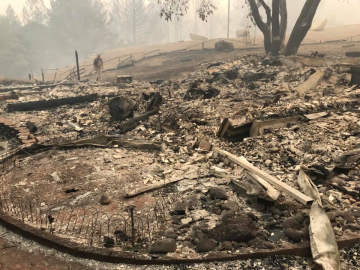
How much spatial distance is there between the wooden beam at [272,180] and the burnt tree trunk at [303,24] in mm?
13261

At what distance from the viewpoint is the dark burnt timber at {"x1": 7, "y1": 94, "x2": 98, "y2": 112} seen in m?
12.4

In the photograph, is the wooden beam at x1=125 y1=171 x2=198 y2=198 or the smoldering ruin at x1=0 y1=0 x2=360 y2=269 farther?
the wooden beam at x1=125 y1=171 x2=198 y2=198

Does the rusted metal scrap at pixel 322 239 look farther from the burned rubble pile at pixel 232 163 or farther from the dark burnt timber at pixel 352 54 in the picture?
the dark burnt timber at pixel 352 54

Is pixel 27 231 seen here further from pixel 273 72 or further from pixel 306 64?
pixel 306 64

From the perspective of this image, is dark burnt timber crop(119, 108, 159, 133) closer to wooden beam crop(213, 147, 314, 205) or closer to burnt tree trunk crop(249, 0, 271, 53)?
wooden beam crop(213, 147, 314, 205)

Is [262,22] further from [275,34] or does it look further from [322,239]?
[322,239]

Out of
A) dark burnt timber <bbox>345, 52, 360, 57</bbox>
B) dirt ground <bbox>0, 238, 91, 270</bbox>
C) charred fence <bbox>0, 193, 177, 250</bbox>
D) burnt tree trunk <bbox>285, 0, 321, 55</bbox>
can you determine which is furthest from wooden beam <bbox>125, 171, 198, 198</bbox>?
dark burnt timber <bbox>345, 52, 360, 57</bbox>

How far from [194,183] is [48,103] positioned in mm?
10141

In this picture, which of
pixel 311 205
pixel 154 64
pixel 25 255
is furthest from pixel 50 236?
pixel 154 64

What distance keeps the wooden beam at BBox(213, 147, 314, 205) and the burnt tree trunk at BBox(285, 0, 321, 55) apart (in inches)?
522

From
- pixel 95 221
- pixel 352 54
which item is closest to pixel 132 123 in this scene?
pixel 95 221

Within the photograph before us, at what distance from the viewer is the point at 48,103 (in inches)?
506

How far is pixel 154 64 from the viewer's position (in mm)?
26359

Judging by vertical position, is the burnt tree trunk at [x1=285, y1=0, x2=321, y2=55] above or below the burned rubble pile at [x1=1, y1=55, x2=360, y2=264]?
above
